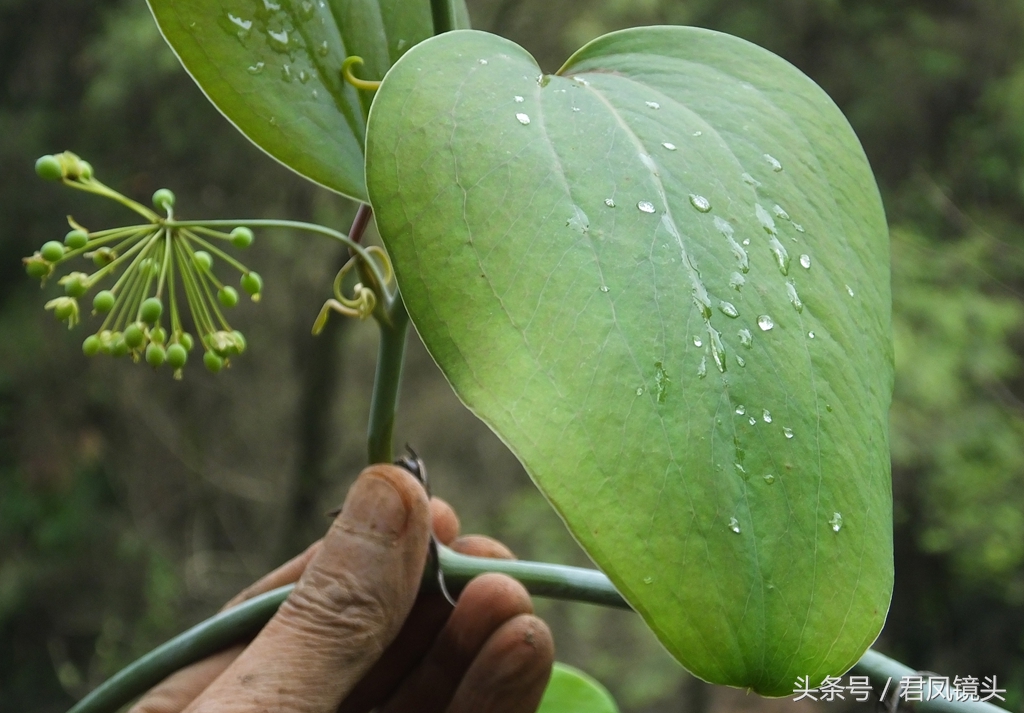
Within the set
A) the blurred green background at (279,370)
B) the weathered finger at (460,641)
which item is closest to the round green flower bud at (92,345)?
the weathered finger at (460,641)

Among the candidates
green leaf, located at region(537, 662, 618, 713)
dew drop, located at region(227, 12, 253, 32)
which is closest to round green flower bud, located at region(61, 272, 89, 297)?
dew drop, located at region(227, 12, 253, 32)

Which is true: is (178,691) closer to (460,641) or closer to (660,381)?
(460,641)

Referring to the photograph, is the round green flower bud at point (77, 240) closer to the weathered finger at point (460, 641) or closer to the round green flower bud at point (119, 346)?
the round green flower bud at point (119, 346)

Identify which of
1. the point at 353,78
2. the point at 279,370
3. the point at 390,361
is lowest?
the point at 279,370

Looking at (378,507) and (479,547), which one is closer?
(378,507)

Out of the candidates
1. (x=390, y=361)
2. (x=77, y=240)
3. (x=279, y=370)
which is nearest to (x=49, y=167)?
(x=77, y=240)

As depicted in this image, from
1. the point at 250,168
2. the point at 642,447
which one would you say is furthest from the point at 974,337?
the point at 642,447

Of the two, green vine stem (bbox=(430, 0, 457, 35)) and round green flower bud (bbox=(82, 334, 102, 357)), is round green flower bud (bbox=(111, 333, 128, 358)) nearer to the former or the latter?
round green flower bud (bbox=(82, 334, 102, 357))
